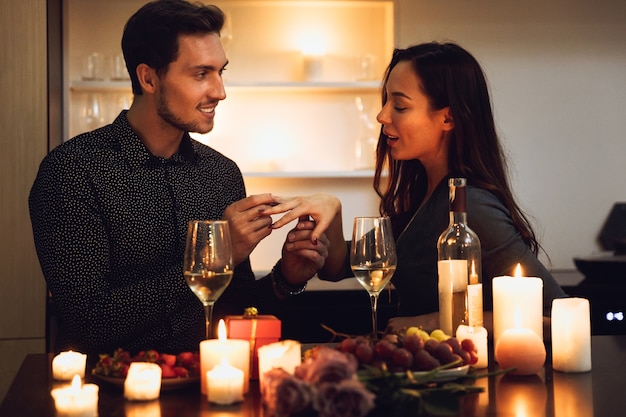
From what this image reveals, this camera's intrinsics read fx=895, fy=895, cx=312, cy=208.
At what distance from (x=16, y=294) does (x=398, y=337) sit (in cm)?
239

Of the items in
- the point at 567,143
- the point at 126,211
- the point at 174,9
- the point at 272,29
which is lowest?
the point at 126,211

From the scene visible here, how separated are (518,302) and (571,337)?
0.11 metres

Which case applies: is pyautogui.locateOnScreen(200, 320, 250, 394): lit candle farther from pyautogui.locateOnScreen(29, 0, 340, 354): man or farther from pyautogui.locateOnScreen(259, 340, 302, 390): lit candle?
pyautogui.locateOnScreen(29, 0, 340, 354): man

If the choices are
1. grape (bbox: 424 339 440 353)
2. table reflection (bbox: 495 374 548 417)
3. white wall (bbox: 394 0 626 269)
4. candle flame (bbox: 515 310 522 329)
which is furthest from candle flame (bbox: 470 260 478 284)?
white wall (bbox: 394 0 626 269)

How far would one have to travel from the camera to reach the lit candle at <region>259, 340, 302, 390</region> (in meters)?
1.24

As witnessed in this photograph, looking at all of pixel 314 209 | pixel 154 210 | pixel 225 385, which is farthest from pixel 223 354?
pixel 154 210

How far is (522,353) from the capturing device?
1391 mm

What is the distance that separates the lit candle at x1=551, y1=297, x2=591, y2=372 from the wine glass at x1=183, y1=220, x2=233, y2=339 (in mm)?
543

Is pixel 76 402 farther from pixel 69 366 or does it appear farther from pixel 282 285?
pixel 282 285

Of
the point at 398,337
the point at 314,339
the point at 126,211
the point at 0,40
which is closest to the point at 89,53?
the point at 0,40

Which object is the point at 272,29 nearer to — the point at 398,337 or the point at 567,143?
the point at 567,143

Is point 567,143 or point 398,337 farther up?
point 567,143

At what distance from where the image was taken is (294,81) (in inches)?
152

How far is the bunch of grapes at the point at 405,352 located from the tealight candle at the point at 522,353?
0.35 ft
